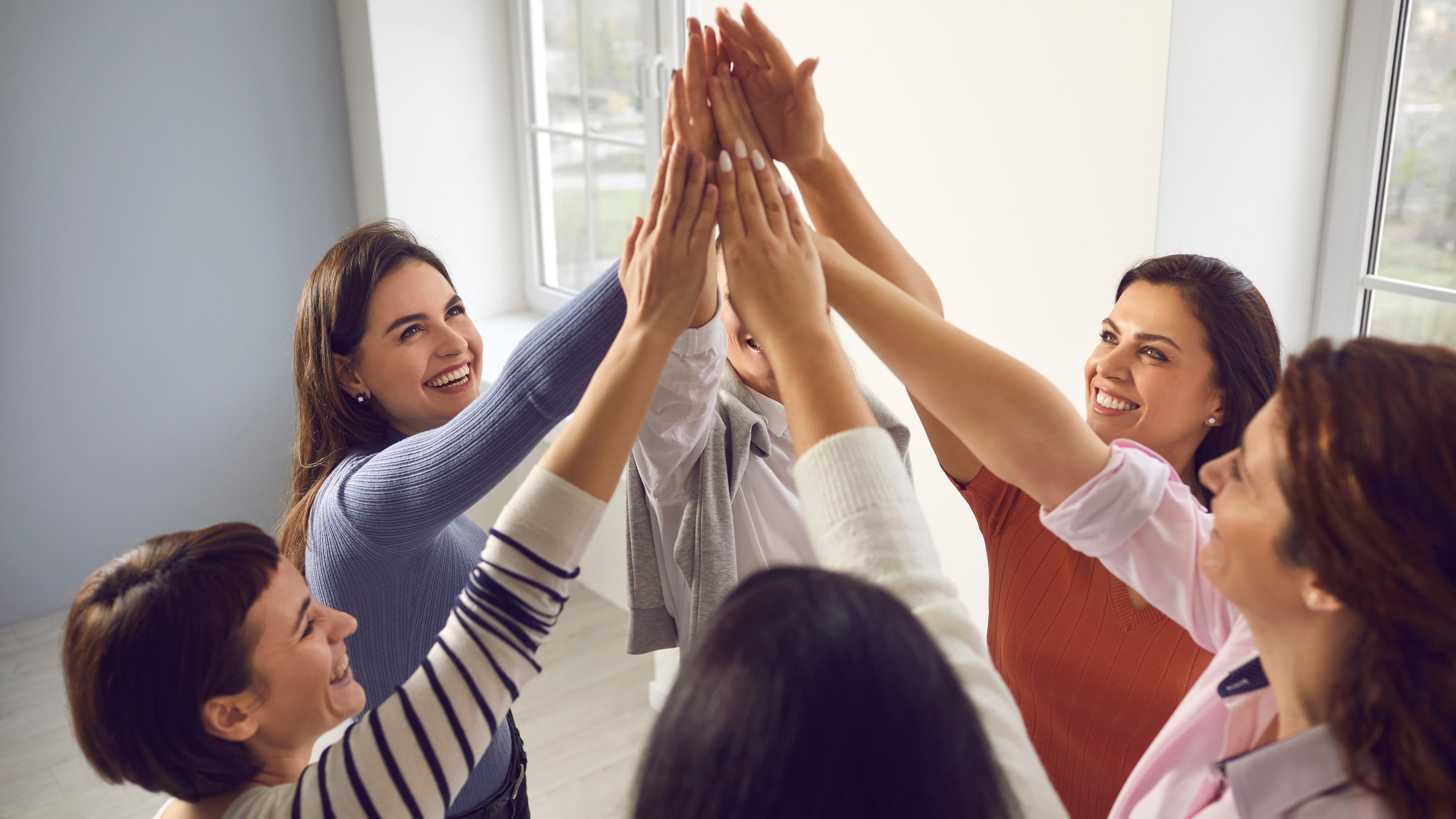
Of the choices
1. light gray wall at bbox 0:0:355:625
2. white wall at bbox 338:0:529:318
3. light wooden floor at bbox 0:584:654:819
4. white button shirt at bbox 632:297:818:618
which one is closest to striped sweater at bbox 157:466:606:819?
white button shirt at bbox 632:297:818:618

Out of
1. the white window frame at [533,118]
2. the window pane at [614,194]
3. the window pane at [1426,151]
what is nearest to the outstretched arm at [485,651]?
the window pane at [1426,151]

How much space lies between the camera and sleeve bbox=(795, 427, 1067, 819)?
2.00 feet

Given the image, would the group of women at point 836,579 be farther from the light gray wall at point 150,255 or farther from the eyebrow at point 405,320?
the light gray wall at point 150,255

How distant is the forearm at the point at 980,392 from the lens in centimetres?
87

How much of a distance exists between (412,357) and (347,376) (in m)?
0.09

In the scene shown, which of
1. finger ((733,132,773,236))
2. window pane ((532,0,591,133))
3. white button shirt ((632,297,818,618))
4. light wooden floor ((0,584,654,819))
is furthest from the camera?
window pane ((532,0,591,133))

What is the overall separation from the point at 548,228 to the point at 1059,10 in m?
2.18

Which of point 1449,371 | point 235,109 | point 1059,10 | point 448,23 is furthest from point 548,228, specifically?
point 1449,371

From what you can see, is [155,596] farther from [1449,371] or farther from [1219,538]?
[1449,371]

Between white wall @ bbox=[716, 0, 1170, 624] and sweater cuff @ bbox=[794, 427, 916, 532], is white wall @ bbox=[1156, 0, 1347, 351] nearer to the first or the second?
white wall @ bbox=[716, 0, 1170, 624]

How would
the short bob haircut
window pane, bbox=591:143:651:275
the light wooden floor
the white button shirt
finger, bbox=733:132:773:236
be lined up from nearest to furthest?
1. the short bob haircut
2. finger, bbox=733:132:773:236
3. the white button shirt
4. the light wooden floor
5. window pane, bbox=591:143:651:275

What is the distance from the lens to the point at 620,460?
77 cm

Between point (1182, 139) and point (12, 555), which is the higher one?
point (1182, 139)

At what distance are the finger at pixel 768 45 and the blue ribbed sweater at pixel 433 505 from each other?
26 centimetres
